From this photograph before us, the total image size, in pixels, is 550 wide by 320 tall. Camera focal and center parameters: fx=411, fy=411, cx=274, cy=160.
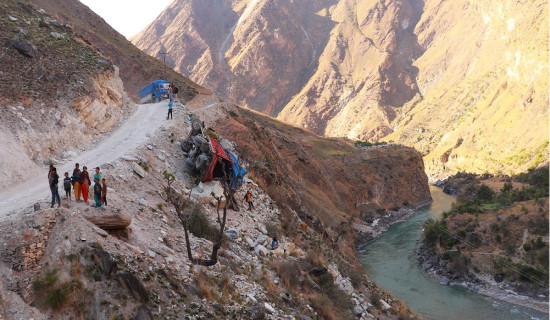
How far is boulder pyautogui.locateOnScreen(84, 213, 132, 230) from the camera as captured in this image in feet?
38.3

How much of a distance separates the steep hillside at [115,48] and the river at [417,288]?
27.2 metres

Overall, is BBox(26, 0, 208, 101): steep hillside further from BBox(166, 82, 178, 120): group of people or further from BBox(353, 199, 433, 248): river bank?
BBox(353, 199, 433, 248): river bank

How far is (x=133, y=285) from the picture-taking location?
33.5 ft

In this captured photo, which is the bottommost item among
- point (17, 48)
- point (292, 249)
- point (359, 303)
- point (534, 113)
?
point (359, 303)

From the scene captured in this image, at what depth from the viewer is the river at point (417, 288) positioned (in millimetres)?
31328

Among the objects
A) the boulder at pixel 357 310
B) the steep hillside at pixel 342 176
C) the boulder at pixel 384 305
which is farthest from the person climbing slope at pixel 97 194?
the steep hillside at pixel 342 176

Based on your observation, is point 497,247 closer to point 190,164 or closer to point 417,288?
point 417,288

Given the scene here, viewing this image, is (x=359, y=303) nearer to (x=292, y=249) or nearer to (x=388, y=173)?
(x=292, y=249)

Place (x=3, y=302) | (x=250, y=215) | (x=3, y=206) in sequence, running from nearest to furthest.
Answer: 1. (x=3, y=302)
2. (x=3, y=206)
3. (x=250, y=215)

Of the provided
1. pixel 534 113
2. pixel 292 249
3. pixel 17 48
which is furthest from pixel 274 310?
pixel 534 113

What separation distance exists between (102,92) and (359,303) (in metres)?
19.4

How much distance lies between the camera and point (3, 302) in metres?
8.80

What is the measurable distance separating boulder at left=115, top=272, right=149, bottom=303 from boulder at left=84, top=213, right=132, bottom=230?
2042 millimetres

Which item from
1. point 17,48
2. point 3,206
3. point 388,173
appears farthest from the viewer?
point 388,173
